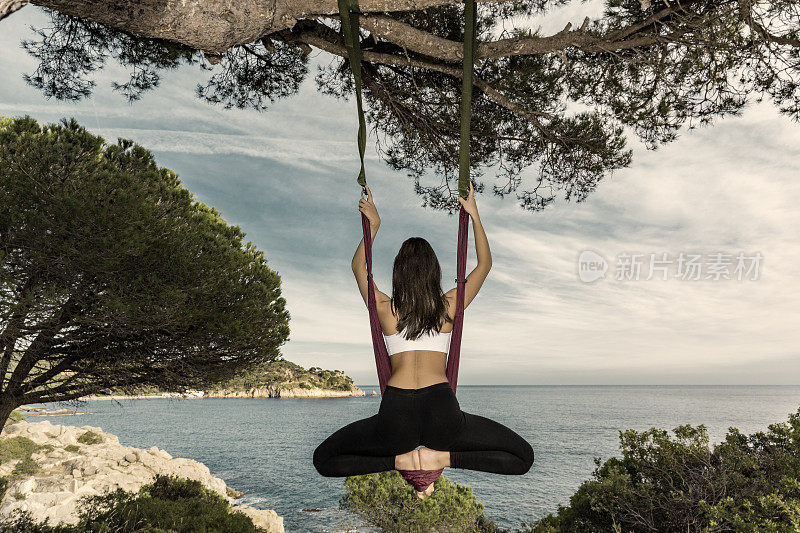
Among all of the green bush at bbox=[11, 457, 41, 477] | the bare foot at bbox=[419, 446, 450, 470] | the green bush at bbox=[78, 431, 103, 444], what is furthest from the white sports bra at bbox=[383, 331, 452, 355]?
the green bush at bbox=[78, 431, 103, 444]

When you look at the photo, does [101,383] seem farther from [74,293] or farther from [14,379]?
[74,293]

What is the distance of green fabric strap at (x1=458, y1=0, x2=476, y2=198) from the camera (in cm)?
256

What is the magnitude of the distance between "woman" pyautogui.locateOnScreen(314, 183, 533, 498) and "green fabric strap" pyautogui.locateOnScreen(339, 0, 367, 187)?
2.15ft

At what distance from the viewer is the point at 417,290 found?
92.9 inches

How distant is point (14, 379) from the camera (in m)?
9.09

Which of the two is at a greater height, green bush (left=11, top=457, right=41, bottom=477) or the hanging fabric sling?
the hanging fabric sling

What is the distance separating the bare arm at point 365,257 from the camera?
244cm

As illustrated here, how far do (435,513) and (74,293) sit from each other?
39.8 feet

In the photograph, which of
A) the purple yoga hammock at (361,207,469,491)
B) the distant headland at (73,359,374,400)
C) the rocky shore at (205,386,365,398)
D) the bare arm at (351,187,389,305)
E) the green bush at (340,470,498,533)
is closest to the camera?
the purple yoga hammock at (361,207,469,491)

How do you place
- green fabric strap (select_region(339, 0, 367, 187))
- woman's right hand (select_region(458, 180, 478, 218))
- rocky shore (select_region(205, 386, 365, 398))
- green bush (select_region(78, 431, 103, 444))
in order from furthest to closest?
rocky shore (select_region(205, 386, 365, 398)) < green bush (select_region(78, 431, 103, 444)) < green fabric strap (select_region(339, 0, 367, 187)) < woman's right hand (select_region(458, 180, 478, 218))

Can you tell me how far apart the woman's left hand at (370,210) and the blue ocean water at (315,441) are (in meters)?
5.45

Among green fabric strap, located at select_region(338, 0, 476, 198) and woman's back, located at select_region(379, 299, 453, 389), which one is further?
green fabric strap, located at select_region(338, 0, 476, 198)

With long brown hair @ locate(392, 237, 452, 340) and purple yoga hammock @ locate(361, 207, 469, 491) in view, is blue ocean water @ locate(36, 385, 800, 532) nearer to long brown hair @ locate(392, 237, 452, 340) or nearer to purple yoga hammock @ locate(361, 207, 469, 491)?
purple yoga hammock @ locate(361, 207, 469, 491)

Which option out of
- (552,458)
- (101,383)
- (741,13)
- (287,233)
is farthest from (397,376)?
(552,458)
